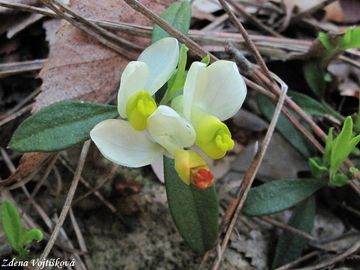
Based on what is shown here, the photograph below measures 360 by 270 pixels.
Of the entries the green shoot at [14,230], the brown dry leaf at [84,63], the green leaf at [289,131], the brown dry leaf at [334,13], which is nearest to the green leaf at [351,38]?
the green leaf at [289,131]

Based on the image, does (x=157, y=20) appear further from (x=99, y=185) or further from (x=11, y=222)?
(x=11, y=222)

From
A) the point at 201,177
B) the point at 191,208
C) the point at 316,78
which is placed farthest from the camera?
the point at 316,78

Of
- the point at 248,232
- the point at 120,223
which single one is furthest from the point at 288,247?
the point at 120,223

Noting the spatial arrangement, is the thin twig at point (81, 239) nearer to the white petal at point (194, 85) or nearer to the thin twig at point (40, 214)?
the thin twig at point (40, 214)

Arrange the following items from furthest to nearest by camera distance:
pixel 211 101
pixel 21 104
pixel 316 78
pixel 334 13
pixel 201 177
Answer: pixel 334 13 → pixel 316 78 → pixel 21 104 → pixel 211 101 → pixel 201 177

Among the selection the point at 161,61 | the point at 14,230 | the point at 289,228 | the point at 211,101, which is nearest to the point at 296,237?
the point at 289,228

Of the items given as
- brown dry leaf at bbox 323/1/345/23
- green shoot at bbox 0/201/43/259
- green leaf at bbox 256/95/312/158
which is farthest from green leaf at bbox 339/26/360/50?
green shoot at bbox 0/201/43/259
